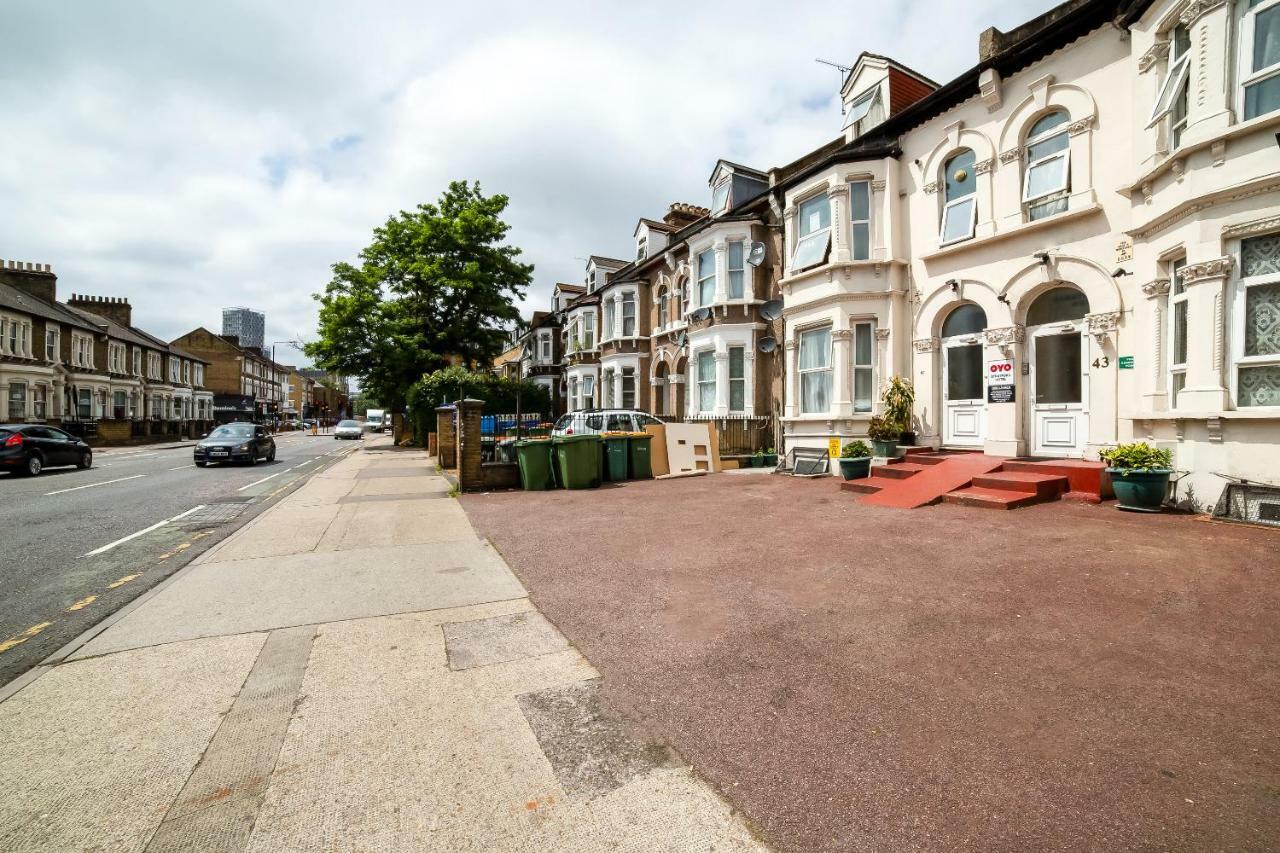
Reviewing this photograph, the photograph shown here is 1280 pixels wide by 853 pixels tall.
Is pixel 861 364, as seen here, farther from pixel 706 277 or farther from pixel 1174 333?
pixel 706 277

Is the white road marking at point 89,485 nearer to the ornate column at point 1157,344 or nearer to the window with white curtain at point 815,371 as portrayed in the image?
the window with white curtain at point 815,371

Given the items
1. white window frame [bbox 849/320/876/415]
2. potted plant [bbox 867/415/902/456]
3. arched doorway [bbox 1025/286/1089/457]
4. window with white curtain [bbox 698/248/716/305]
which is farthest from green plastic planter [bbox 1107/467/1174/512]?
window with white curtain [bbox 698/248/716/305]

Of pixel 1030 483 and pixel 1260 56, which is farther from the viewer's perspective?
pixel 1030 483

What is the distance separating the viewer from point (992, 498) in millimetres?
8281

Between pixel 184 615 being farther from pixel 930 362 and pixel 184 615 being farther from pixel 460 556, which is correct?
pixel 930 362

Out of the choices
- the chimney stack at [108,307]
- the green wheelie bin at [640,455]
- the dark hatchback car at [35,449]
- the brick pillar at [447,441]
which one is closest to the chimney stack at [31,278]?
the chimney stack at [108,307]

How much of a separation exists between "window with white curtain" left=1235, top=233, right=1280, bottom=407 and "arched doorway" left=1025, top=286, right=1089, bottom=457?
7.82 feet

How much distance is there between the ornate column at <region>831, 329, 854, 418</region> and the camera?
12.8 meters

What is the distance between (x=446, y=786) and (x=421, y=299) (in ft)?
105

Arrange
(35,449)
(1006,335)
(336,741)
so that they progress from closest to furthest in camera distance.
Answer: (336,741) < (1006,335) < (35,449)

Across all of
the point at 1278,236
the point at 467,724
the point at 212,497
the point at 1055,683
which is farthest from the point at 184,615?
the point at 1278,236

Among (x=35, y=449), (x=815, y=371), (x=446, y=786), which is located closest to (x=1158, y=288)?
(x=815, y=371)

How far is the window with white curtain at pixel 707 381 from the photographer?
1834cm

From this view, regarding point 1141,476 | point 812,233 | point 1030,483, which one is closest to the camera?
point 1141,476
